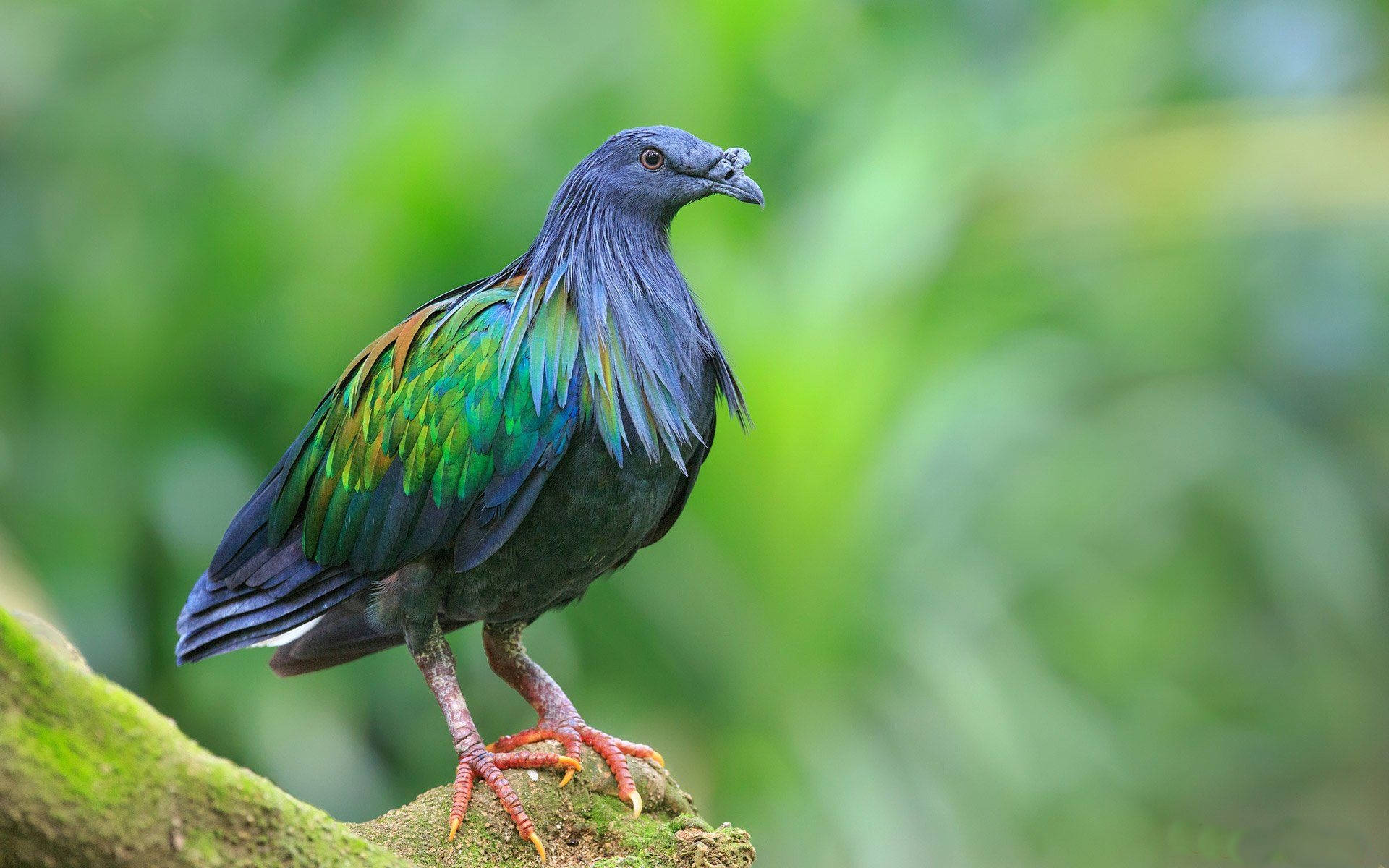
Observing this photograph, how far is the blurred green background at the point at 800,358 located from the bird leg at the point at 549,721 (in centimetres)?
226

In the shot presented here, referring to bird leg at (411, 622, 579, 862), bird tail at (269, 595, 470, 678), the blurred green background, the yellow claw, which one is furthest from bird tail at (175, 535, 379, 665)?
the blurred green background

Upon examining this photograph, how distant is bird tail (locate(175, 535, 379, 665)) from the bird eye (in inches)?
61.2

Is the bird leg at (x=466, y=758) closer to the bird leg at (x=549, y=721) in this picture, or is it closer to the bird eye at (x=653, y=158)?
the bird leg at (x=549, y=721)

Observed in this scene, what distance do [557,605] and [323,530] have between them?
2.61ft

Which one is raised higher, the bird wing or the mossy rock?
the bird wing

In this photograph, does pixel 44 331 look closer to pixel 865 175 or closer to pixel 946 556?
pixel 865 175

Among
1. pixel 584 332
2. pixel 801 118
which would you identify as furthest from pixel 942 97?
pixel 584 332

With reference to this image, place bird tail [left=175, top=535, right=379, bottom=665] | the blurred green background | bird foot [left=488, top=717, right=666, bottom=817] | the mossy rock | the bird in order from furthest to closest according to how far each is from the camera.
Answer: the blurred green background, bird tail [left=175, top=535, right=379, bottom=665], bird foot [left=488, top=717, right=666, bottom=817], the bird, the mossy rock

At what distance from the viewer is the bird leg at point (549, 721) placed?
4242mm


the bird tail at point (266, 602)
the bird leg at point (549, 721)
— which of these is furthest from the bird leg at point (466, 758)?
the bird tail at point (266, 602)

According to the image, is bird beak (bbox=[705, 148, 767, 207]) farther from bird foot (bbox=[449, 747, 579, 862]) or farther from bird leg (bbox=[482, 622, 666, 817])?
bird foot (bbox=[449, 747, 579, 862])

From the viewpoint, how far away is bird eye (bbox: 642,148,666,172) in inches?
175

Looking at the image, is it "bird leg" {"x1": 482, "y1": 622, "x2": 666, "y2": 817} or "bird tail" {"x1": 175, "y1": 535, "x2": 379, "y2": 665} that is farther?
"bird tail" {"x1": 175, "y1": 535, "x2": 379, "y2": 665}

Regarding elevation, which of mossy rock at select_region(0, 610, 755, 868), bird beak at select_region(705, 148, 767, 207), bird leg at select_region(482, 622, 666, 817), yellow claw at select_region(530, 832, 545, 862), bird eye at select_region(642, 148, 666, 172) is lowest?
mossy rock at select_region(0, 610, 755, 868)
